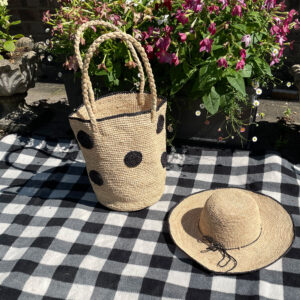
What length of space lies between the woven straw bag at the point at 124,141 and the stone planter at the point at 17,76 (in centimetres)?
99

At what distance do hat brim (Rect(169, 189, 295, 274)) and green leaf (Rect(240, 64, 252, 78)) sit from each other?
66 cm

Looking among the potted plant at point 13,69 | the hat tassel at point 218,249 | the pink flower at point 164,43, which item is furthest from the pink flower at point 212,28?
the potted plant at point 13,69

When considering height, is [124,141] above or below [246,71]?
below

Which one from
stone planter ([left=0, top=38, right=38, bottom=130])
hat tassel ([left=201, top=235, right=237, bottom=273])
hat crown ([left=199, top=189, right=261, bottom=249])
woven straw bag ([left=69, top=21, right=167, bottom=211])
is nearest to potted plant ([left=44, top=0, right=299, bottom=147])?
woven straw bag ([left=69, top=21, right=167, bottom=211])

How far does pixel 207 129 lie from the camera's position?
7.53ft

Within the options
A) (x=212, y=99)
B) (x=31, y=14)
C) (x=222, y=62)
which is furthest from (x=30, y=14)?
(x=222, y=62)

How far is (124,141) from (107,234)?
0.51m

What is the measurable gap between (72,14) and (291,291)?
1894 millimetres

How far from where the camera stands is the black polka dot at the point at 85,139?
5.20ft

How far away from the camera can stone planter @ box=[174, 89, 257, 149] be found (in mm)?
2221

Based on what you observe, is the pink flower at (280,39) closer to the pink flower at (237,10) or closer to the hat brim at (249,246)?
the pink flower at (237,10)

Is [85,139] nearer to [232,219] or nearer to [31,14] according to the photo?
[232,219]

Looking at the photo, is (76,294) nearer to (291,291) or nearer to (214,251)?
(214,251)

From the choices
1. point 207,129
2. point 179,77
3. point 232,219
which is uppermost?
point 179,77
